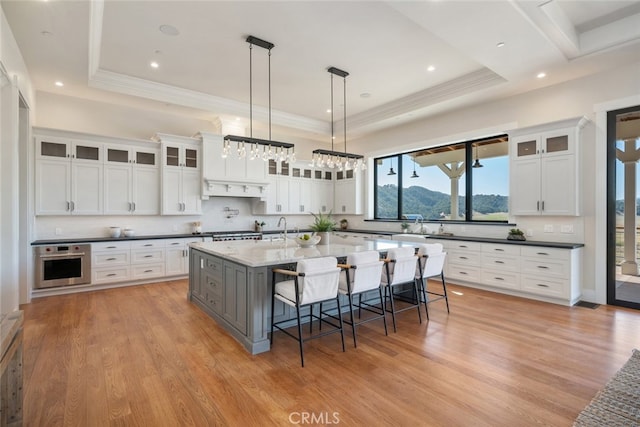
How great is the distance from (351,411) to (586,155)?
476 cm

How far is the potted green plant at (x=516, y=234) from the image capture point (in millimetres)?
4867

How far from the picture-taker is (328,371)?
8.36 feet

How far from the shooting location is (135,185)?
5637mm

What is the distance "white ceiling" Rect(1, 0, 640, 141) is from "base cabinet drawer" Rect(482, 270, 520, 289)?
9.37ft

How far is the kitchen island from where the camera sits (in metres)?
2.88

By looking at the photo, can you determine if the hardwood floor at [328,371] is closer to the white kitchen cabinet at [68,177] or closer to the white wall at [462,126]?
the white wall at [462,126]

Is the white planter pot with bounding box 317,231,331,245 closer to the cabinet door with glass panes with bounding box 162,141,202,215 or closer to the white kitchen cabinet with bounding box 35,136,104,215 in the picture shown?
the cabinet door with glass panes with bounding box 162,141,202,215

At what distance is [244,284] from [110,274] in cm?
355

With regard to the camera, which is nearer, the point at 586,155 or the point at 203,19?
the point at 203,19

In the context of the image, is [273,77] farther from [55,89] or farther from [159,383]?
[159,383]

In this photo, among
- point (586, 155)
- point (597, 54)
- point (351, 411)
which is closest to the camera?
point (351, 411)

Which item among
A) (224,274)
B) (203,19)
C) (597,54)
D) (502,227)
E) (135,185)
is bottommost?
(224,274)

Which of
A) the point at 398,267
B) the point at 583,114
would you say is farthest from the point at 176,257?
the point at 583,114

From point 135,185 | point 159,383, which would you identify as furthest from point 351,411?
point 135,185
